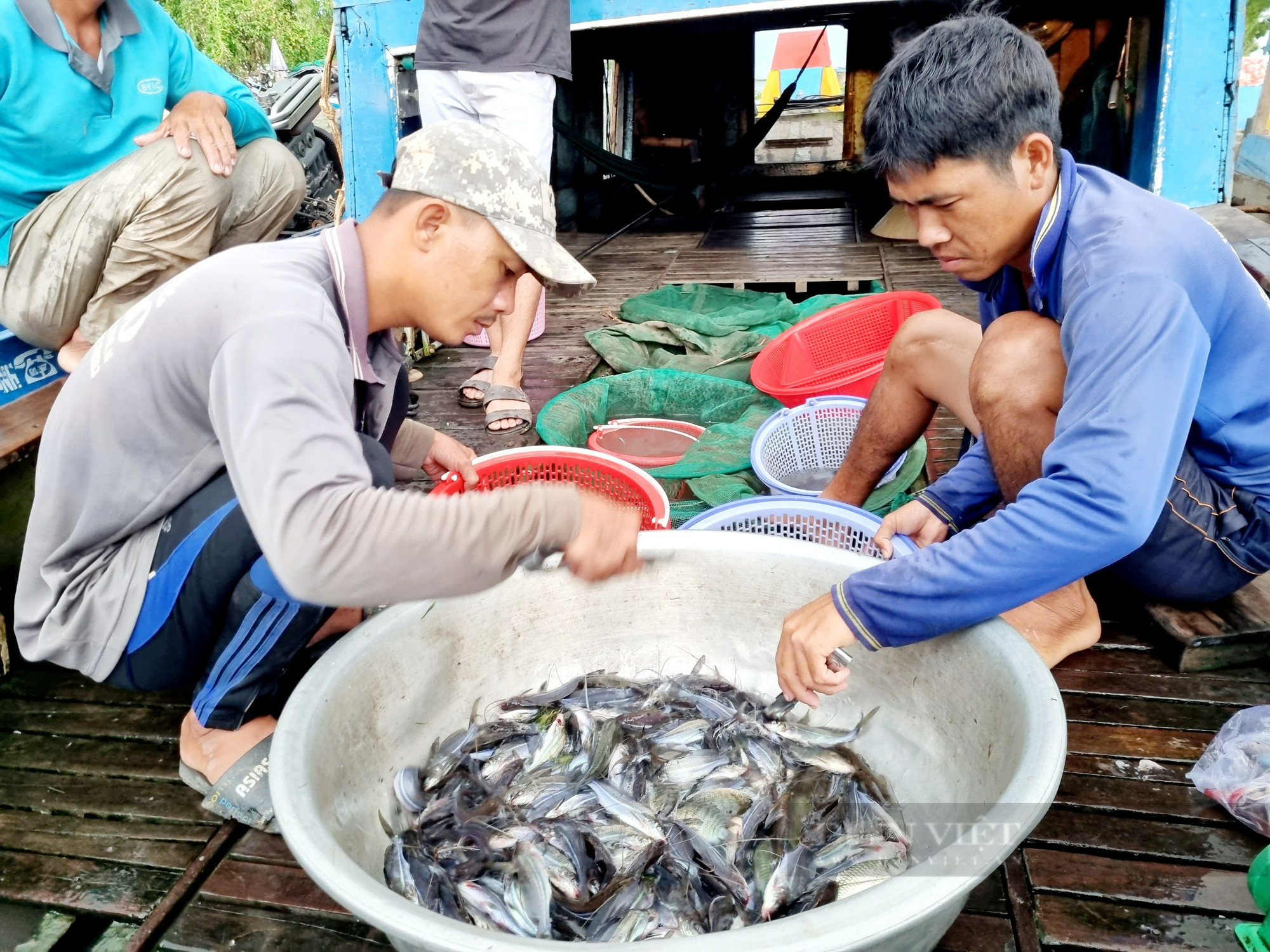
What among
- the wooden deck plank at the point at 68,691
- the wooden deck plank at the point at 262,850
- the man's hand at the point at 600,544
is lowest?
the wooden deck plank at the point at 68,691

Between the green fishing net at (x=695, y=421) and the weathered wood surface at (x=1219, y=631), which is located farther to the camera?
the green fishing net at (x=695, y=421)

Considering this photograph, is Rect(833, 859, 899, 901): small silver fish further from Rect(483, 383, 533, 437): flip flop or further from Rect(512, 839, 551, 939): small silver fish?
Rect(483, 383, 533, 437): flip flop

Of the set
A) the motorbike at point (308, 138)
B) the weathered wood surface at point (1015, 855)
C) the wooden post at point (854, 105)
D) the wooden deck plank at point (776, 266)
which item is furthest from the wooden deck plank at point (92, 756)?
the wooden post at point (854, 105)

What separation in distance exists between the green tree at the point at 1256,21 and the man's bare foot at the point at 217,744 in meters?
12.6

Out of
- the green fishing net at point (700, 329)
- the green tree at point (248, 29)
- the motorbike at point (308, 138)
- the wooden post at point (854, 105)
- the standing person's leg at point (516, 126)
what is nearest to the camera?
the standing person's leg at point (516, 126)

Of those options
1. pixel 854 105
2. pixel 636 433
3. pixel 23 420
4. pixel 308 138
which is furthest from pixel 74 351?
pixel 854 105

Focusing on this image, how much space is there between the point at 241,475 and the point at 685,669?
1247 mm

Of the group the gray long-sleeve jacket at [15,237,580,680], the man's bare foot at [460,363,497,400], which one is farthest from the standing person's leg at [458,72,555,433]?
the gray long-sleeve jacket at [15,237,580,680]

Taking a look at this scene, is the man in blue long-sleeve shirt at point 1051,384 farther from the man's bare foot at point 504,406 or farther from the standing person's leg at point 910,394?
the man's bare foot at point 504,406

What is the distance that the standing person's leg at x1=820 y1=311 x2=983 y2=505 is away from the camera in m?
2.51

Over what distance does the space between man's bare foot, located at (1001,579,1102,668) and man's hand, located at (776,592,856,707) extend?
832 mm

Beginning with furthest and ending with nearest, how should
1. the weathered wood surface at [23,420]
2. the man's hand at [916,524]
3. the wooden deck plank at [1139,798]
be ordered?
the weathered wood surface at [23,420], the man's hand at [916,524], the wooden deck plank at [1139,798]

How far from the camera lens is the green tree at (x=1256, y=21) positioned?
11.0 meters

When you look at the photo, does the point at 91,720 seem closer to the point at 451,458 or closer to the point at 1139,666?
the point at 451,458
